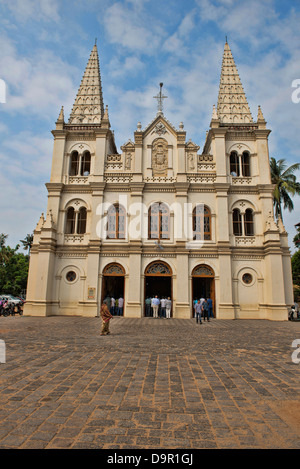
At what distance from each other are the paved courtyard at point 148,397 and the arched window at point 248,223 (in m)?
14.7

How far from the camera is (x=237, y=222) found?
23.1 m

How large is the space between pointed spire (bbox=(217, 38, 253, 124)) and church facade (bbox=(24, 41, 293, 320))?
206 millimetres

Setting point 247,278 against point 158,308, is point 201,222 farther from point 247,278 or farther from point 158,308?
point 158,308

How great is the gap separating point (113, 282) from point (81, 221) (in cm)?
677

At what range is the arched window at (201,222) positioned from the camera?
22.3m

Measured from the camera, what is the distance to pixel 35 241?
23.4 meters

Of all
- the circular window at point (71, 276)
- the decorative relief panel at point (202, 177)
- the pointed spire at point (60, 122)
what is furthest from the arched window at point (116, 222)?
the pointed spire at point (60, 122)

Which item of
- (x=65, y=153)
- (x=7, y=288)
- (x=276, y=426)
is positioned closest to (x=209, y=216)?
(x=65, y=153)

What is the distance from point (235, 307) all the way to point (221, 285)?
1.84 meters

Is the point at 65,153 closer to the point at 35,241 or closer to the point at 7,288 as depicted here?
the point at 35,241

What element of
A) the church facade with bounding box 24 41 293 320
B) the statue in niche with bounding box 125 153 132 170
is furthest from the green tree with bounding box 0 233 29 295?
the statue in niche with bounding box 125 153 132 170

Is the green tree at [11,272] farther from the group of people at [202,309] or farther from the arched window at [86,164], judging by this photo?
the group of people at [202,309]

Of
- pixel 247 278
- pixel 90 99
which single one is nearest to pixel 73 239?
pixel 90 99
